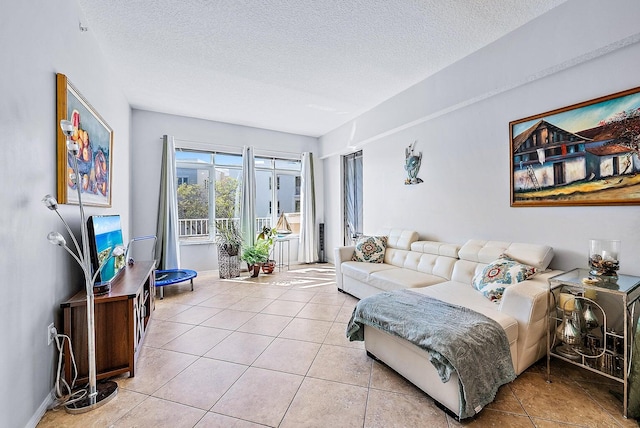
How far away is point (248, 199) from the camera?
5328 mm

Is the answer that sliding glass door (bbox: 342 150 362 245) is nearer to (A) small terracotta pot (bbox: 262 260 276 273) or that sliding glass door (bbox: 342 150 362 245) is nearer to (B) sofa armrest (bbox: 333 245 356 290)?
(B) sofa armrest (bbox: 333 245 356 290)

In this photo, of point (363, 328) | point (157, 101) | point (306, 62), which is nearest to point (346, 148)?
point (306, 62)

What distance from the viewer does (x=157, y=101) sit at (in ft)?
13.9

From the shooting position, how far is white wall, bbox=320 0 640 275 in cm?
206

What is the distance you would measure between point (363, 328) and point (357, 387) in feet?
1.61

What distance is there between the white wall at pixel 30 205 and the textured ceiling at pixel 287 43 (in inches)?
27.2

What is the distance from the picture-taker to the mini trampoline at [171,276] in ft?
12.7

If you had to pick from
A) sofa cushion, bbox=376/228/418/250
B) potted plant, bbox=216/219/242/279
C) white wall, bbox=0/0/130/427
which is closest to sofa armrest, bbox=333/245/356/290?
sofa cushion, bbox=376/228/418/250

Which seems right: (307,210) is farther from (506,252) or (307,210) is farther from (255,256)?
(506,252)

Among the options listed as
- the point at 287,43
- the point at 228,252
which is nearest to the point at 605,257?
the point at 287,43

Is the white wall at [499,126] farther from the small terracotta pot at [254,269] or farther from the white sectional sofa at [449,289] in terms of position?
the small terracotta pot at [254,269]

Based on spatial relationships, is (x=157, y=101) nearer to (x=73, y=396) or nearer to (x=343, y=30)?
(x=343, y=30)

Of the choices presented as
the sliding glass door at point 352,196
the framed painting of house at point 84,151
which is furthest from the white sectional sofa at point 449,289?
the framed painting of house at point 84,151

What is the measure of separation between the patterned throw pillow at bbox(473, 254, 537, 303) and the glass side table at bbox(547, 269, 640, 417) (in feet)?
0.87
